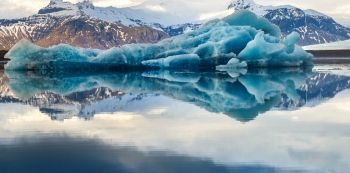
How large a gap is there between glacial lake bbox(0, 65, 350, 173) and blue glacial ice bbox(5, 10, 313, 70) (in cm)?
1039

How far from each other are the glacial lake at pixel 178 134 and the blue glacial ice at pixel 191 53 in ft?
34.1

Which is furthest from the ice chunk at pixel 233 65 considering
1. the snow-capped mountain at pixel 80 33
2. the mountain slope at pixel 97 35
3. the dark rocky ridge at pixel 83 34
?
the mountain slope at pixel 97 35

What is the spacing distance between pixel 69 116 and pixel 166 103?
1939 millimetres

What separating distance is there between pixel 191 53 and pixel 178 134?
1533 cm

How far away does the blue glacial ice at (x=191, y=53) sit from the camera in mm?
19453

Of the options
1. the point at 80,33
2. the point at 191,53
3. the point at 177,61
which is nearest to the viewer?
the point at 191,53

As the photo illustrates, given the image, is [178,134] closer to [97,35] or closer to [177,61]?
[177,61]

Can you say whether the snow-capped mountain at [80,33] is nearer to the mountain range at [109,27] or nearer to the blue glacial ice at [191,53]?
the mountain range at [109,27]

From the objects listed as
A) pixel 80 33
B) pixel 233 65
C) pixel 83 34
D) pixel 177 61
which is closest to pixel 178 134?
pixel 177 61

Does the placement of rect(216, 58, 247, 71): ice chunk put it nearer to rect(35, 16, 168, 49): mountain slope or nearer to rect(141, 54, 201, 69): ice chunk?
rect(141, 54, 201, 69): ice chunk

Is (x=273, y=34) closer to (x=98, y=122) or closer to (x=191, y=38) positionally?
(x=191, y=38)

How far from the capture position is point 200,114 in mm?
6691

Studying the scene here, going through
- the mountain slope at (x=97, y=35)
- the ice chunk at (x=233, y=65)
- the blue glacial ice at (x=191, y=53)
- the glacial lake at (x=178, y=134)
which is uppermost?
the mountain slope at (x=97, y=35)

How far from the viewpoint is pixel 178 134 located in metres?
5.16
